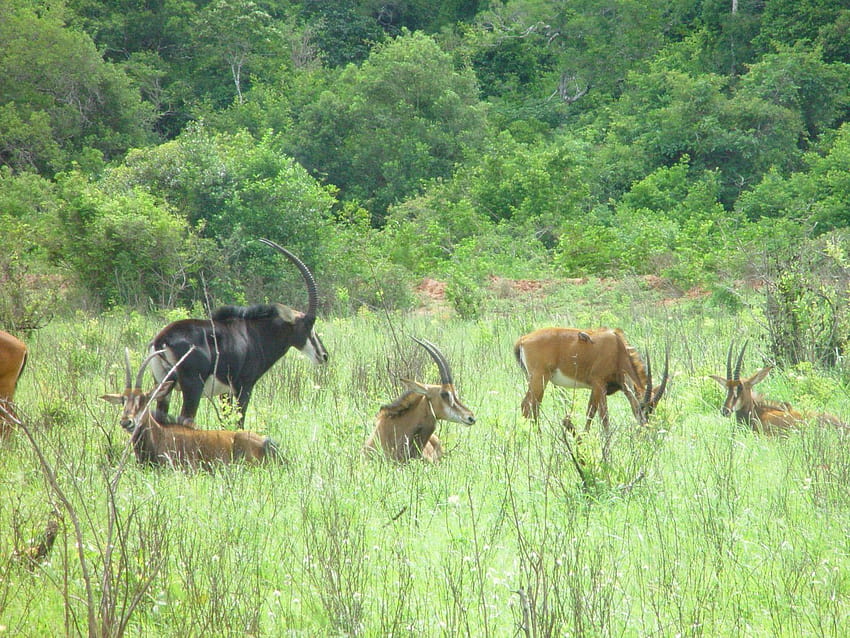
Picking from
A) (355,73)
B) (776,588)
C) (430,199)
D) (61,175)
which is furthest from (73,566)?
(355,73)

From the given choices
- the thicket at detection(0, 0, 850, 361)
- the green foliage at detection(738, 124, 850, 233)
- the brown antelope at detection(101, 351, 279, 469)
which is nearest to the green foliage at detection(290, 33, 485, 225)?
the thicket at detection(0, 0, 850, 361)

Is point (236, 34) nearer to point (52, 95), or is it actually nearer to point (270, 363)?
point (52, 95)

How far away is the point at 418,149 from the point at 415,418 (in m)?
18.7

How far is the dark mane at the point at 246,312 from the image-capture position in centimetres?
690

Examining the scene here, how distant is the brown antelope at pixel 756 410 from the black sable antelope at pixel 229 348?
122 inches

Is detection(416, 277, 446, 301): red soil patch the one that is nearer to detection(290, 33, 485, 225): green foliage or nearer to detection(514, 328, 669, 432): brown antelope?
detection(290, 33, 485, 225): green foliage

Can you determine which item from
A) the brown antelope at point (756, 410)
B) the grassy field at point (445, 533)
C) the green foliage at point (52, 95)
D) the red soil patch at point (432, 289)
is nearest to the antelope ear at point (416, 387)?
the grassy field at point (445, 533)

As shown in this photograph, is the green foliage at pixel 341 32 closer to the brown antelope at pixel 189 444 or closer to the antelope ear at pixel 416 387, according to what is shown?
the antelope ear at pixel 416 387

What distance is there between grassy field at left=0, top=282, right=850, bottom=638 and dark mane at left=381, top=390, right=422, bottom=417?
11.0 inches

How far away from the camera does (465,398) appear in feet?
23.5

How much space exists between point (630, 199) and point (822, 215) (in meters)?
4.77

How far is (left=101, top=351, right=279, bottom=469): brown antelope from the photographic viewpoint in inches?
207

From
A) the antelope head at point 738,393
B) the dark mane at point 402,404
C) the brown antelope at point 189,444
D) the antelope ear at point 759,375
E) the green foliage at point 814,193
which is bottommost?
the brown antelope at point 189,444

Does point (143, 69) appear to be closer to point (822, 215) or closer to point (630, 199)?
point (630, 199)
